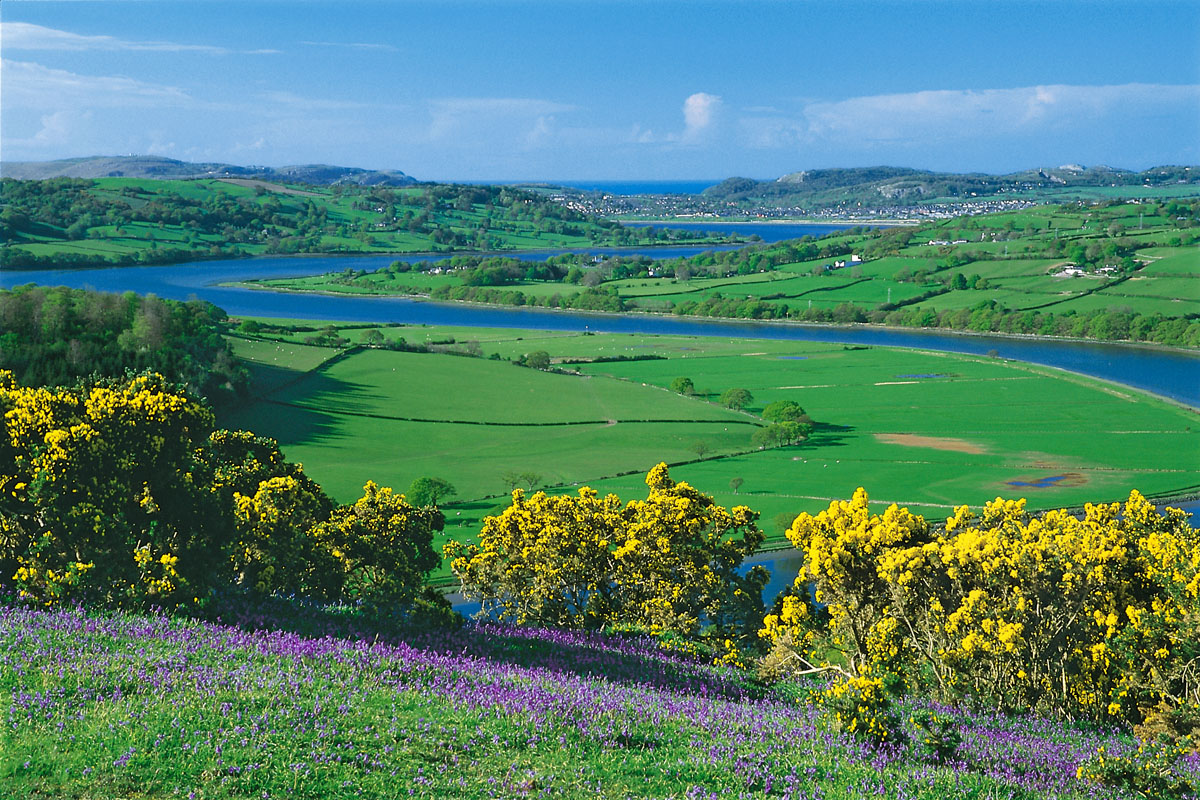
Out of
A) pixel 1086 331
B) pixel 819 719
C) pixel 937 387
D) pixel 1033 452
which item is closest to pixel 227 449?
pixel 819 719

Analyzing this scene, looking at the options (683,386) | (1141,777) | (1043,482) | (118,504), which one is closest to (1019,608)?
(1141,777)

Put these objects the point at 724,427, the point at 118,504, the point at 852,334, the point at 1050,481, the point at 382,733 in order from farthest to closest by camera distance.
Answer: the point at 852,334, the point at 724,427, the point at 1050,481, the point at 118,504, the point at 382,733

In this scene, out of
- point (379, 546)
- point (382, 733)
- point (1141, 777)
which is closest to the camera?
point (382, 733)

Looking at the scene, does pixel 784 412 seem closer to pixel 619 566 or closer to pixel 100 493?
pixel 619 566

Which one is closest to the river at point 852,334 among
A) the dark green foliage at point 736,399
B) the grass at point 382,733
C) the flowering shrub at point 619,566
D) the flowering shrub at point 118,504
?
the dark green foliage at point 736,399

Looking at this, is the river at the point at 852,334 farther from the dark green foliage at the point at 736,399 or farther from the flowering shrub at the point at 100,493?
the flowering shrub at the point at 100,493
